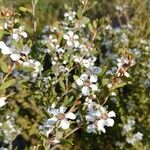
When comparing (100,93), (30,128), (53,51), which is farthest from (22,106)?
(100,93)

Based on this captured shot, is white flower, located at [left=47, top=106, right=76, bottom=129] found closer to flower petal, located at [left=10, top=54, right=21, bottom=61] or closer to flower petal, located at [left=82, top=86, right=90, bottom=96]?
flower petal, located at [left=82, top=86, right=90, bottom=96]

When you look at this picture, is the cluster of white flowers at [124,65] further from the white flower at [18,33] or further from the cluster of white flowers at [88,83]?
the white flower at [18,33]

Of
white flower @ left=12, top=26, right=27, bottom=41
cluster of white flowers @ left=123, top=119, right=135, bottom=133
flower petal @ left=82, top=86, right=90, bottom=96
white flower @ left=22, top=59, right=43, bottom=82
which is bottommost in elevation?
cluster of white flowers @ left=123, top=119, right=135, bottom=133

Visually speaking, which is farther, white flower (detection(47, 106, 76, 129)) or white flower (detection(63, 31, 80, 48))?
white flower (detection(63, 31, 80, 48))

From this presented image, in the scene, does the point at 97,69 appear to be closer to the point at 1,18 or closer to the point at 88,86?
the point at 88,86

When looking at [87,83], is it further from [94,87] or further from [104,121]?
[104,121]

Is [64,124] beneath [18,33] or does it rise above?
beneath

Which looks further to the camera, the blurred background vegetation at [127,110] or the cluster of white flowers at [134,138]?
the blurred background vegetation at [127,110]

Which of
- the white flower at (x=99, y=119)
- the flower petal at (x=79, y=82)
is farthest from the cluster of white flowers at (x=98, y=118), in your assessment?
the flower petal at (x=79, y=82)

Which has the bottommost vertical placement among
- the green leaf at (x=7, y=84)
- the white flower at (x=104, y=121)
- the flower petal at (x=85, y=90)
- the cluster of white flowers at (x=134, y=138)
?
the cluster of white flowers at (x=134, y=138)

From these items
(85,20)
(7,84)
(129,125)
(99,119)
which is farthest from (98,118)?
(129,125)

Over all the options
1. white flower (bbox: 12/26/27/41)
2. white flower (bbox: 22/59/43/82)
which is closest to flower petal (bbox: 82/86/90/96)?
white flower (bbox: 22/59/43/82)

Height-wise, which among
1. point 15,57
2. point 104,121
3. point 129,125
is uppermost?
point 15,57
